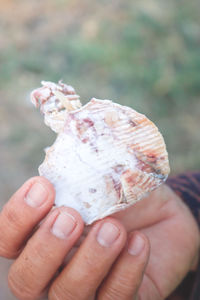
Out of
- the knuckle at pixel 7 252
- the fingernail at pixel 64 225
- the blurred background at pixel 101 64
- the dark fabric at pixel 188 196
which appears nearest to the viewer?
the fingernail at pixel 64 225

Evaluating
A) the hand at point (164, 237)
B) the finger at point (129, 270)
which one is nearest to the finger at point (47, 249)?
the finger at point (129, 270)

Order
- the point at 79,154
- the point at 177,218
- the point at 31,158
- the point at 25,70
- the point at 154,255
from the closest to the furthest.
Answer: the point at 79,154, the point at 154,255, the point at 177,218, the point at 31,158, the point at 25,70

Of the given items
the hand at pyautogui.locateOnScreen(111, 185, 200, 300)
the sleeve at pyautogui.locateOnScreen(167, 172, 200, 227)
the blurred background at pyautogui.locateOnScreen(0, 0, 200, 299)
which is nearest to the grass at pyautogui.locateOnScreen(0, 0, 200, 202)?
the blurred background at pyautogui.locateOnScreen(0, 0, 200, 299)

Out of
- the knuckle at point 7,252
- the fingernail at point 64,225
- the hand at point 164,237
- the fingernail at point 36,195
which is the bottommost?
the hand at point 164,237

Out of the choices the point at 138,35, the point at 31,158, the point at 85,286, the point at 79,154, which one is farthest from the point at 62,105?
the point at 138,35

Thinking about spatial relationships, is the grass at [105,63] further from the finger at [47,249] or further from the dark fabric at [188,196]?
the finger at [47,249]

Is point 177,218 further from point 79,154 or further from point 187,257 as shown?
point 79,154

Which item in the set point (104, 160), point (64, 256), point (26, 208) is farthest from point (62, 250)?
point (104, 160)
